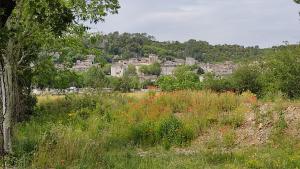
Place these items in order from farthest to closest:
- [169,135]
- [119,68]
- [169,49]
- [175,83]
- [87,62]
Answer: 1. [169,49]
2. [119,68]
3. [175,83]
4. [87,62]
5. [169,135]

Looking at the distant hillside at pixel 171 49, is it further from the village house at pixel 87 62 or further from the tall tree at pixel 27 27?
the tall tree at pixel 27 27

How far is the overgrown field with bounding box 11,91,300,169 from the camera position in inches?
452

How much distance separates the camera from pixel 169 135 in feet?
51.6

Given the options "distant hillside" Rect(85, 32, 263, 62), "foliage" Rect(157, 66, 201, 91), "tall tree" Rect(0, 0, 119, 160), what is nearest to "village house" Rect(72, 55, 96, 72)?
"tall tree" Rect(0, 0, 119, 160)

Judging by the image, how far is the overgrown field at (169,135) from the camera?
1148cm

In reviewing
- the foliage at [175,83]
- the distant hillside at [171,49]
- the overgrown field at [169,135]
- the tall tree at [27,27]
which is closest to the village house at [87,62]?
the overgrown field at [169,135]

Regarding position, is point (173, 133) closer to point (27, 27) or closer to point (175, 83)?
point (27, 27)

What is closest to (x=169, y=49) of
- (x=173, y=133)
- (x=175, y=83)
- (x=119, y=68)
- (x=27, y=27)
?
A: (x=119, y=68)

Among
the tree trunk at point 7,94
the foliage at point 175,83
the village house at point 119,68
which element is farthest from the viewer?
the village house at point 119,68

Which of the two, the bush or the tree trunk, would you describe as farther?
the bush

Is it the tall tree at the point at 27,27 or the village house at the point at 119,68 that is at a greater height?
the tall tree at the point at 27,27

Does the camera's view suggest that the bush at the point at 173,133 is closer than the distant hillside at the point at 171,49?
Yes

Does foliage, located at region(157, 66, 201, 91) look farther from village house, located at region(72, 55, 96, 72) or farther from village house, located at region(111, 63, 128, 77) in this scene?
village house, located at region(111, 63, 128, 77)

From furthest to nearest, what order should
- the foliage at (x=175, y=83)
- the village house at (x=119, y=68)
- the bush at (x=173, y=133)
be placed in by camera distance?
the village house at (x=119, y=68) → the foliage at (x=175, y=83) → the bush at (x=173, y=133)
